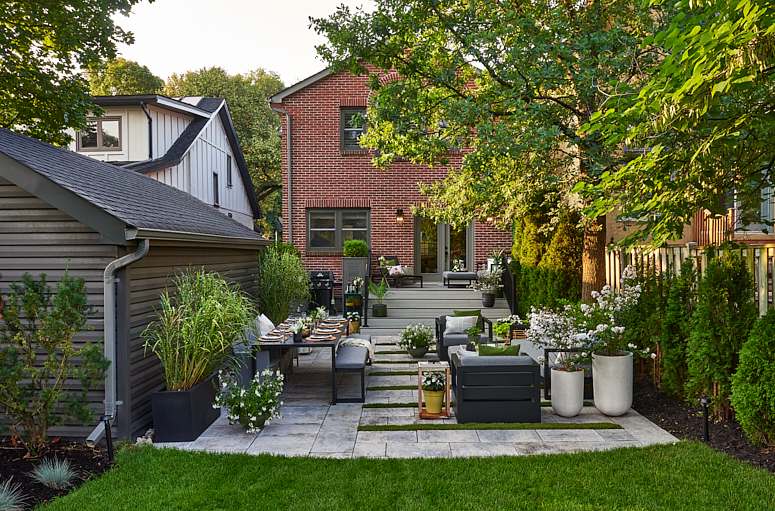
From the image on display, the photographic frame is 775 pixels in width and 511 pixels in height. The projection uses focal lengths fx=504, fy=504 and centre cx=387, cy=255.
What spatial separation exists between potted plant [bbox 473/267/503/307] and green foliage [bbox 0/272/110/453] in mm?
9932

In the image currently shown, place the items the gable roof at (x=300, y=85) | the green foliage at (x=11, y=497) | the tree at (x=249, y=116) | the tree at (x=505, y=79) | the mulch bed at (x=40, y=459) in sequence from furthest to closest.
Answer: the tree at (x=249, y=116)
the gable roof at (x=300, y=85)
the tree at (x=505, y=79)
the mulch bed at (x=40, y=459)
the green foliage at (x=11, y=497)

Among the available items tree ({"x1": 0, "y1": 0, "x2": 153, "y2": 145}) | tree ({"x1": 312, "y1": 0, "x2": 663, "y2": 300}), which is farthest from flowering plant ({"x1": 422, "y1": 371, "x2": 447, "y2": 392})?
tree ({"x1": 0, "y1": 0, "x2": 153, "y2": 145})

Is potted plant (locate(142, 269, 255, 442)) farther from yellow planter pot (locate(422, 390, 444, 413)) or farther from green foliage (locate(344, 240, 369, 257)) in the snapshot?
green foliage (locate(344, 240, 369, 257))

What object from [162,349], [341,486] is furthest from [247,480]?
[162,349]

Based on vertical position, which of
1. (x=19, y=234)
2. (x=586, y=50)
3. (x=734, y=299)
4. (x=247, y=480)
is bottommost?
(x=247, y=480)

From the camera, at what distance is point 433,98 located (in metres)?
9.27

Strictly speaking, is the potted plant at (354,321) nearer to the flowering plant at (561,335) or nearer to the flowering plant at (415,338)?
the flowering plant at (415,338)

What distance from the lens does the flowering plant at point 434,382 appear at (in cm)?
599

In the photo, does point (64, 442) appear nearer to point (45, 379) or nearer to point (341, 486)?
point (45, 379)

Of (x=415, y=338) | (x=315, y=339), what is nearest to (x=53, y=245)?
(x=315, y=339)

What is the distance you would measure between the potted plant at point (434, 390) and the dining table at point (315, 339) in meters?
1.26

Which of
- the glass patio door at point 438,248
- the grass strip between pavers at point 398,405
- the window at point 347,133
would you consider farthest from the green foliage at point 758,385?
the window at point 347,133

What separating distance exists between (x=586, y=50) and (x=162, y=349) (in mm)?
6546

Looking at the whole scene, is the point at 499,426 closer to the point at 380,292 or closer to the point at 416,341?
the point at 416,341
